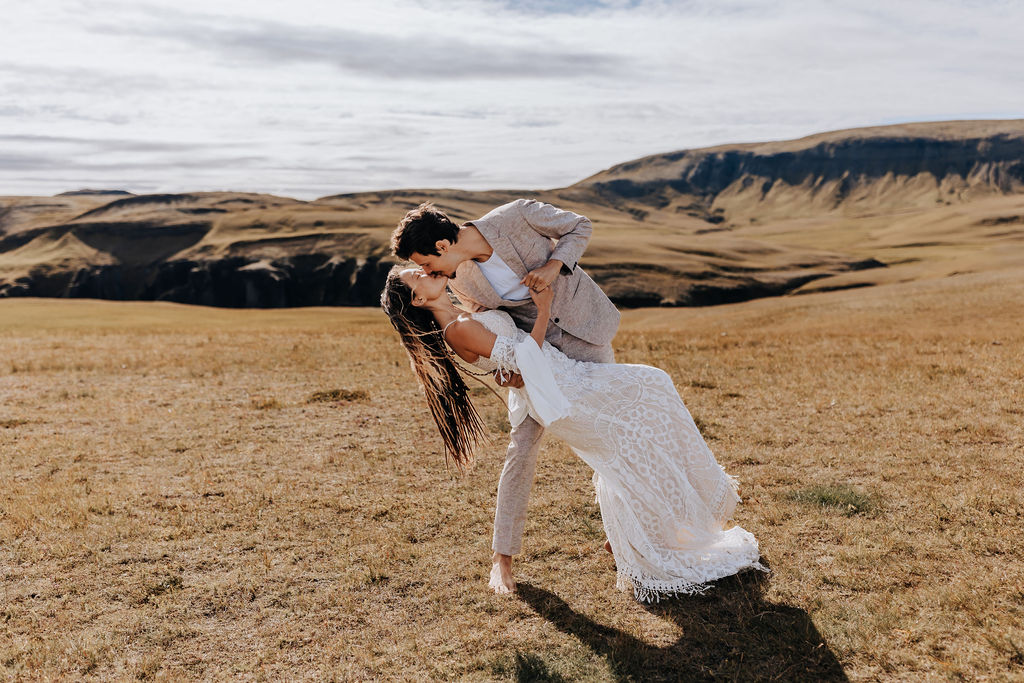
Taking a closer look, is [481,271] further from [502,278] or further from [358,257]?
[358,257]

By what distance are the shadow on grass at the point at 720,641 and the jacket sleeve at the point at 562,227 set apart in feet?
9.04

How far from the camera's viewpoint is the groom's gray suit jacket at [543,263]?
5.77m

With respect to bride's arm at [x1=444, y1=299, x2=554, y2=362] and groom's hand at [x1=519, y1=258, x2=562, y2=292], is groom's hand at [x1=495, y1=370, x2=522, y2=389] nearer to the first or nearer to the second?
bride's arm at [x1=444, y1=299, x2=554, y2=362]

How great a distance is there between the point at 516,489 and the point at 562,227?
221 centimetres

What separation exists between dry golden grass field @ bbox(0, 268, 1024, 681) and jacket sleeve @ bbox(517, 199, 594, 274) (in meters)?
2.76

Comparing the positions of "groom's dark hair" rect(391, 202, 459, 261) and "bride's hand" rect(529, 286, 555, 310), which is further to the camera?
"bride's hand" rect(529, 286, 555, 310)

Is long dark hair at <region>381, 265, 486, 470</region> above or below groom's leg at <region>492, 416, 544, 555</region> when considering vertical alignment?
above

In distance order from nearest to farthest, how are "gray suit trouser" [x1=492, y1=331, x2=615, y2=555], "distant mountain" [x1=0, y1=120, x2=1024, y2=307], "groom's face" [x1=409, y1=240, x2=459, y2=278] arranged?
"groom's face" [x1=409, y1=240, x2=459, y2=278] < "gray suit trouser" [x1=492, y1=331, x2=615, y2=555] < "distant mountain" [x1=0, y1=120, x2=1024, y2=307]

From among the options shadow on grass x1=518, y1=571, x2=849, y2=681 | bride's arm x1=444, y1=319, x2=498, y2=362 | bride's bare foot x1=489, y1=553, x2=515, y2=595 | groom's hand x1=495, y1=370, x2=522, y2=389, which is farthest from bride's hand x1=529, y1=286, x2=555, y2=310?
shadow on grass x1=518, y1=571, x2=849, y2=681

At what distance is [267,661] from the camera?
5.15 m

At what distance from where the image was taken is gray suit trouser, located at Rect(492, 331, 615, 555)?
6074 mm

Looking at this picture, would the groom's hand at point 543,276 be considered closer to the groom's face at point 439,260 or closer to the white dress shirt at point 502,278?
the white dress shirt at point 502,278

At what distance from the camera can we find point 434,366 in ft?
19.6

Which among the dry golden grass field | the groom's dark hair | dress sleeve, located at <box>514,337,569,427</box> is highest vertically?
the groom's dark hair
